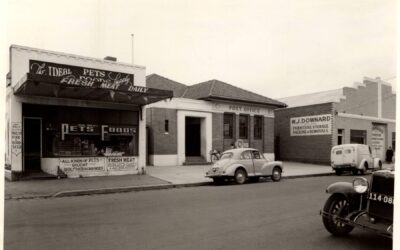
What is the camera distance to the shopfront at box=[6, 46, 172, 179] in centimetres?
1456

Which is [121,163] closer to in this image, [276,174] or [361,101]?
[276,174]

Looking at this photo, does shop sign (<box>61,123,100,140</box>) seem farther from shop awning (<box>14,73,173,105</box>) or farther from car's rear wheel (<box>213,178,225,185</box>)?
car's rear wheel (<box>213,178,225,185</box>)

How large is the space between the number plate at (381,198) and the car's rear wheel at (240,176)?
9739 mm

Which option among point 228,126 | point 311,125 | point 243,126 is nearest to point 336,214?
point 228,126

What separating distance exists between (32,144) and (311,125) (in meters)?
20.1

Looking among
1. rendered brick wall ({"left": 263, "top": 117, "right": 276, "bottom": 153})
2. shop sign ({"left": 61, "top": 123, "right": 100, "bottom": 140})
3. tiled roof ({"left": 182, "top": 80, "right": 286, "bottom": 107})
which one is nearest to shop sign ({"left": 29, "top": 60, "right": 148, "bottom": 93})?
shop sign ({"left": 61, "top": 123, "right": 100, "bottom": 140})

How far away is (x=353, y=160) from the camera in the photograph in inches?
821

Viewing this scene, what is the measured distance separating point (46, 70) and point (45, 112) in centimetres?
174

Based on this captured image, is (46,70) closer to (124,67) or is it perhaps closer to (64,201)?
(124,67)

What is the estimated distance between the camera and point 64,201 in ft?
35.0

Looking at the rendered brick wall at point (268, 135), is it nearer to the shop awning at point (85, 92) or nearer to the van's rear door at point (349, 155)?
the van's rear door at point (349, 155)

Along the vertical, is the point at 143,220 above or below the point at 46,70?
below

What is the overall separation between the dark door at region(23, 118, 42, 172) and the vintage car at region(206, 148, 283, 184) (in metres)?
7.18

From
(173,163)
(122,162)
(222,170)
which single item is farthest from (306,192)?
(173,163)
